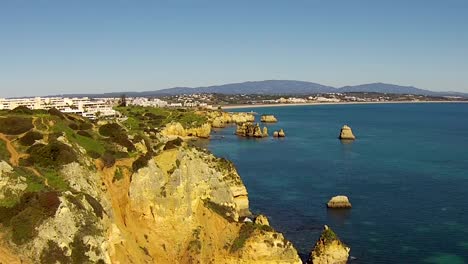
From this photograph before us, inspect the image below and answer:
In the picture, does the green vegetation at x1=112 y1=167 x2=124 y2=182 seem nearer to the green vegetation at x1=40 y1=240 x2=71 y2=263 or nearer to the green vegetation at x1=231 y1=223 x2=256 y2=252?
the green vegetation at x1=231 y1=223 x2=256 y2=252

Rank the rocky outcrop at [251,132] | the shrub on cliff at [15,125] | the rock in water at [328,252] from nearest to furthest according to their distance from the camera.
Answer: the shrub on cliff at [15,125]
the rock in water at [328,252]
the rocky outcrop at [251,132]

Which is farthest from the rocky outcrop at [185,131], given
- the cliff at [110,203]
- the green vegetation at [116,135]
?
the cliff at [110,203]

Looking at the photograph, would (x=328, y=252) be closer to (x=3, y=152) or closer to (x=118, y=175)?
(x=118, y=175)

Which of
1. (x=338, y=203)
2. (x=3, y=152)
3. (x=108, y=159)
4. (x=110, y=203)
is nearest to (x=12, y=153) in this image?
(x=3, y=152)

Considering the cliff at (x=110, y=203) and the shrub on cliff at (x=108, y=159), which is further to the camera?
the shrub on cliff at (x=108, y=159)

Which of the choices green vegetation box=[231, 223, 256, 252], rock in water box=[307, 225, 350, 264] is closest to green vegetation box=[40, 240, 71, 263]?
green vegetation box=[231, 223, 256, 252]

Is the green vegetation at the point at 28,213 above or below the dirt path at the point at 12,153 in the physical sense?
below

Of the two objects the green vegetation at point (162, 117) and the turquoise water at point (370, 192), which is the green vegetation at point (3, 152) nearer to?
the turquoise water at point (370, 192)
